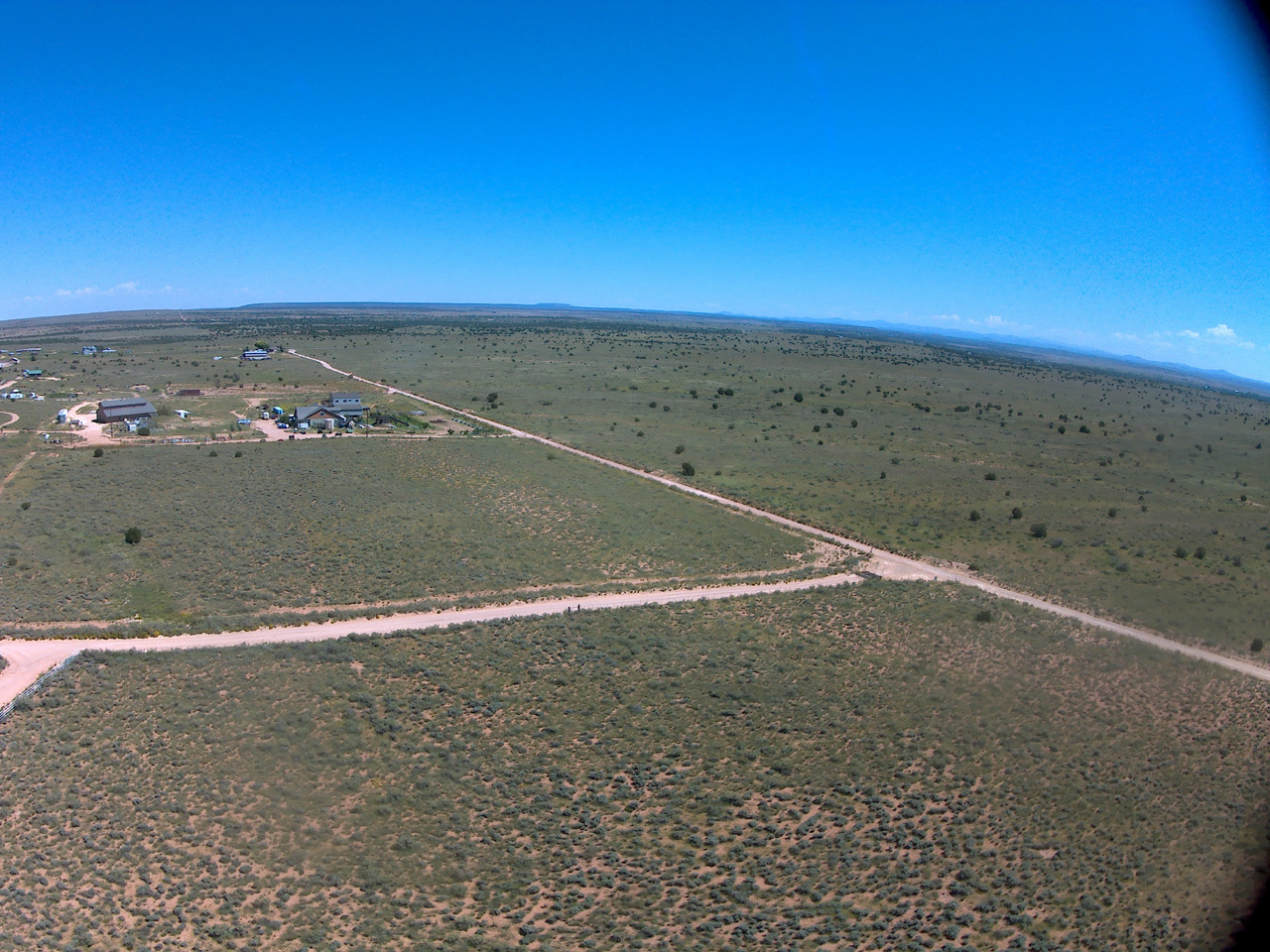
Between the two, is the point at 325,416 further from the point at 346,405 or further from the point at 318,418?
the point at 346,405

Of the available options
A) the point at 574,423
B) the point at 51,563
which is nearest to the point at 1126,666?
the point at 51,563

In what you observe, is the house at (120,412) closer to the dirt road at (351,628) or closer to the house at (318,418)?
the house at (318,418)

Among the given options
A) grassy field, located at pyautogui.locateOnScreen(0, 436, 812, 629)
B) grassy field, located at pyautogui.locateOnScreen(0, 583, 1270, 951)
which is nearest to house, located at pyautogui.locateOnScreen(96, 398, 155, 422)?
grassy field, located at pyautogui.locateOnScreen(0, 436, 812, 629)

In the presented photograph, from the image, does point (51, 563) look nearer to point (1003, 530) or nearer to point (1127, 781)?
point (1127, 781)

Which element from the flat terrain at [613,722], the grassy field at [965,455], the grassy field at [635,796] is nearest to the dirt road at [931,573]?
the flat terrain at [613,722]

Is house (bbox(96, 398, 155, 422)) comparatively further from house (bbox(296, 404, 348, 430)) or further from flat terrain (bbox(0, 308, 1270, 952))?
flat terrain (bbox(0, 308, 1270, 952))

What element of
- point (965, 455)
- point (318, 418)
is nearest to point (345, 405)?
point (318, 418)
